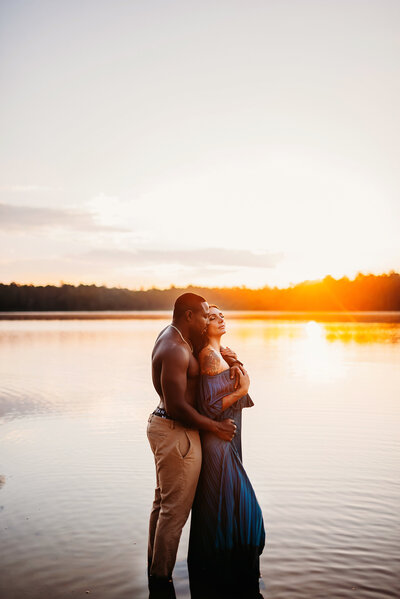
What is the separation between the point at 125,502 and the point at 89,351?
77.5ft

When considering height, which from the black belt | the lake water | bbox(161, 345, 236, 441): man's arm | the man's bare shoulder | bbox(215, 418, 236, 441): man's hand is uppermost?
the man's bare shoulder

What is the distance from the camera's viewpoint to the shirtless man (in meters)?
5.19

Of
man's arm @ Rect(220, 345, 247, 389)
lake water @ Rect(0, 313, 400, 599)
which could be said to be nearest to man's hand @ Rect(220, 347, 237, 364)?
man's arm @ Rect(220, 345, 247, 389)

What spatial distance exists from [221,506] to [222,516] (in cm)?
8

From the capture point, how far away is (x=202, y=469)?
18.0 ft

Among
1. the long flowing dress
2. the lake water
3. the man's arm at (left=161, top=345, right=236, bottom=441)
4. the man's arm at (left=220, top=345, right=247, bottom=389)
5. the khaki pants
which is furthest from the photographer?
the lake water

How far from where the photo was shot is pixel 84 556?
19.7 feet

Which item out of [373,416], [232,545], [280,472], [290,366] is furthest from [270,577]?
[290,366]

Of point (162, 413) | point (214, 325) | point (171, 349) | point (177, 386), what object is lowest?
point (162, 413)

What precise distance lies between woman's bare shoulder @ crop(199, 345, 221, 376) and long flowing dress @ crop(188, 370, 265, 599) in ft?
0.17

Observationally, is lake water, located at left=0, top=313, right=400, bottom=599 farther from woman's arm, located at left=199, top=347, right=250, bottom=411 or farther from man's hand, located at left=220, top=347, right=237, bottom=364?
man's hand, located at left=220, top=347, right=237, bottom=364

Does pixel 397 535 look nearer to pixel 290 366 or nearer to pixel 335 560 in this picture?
pixel 335 560

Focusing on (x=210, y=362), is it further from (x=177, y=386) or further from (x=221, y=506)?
(x=221, y=506)

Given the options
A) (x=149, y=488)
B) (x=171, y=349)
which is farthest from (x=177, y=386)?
(x=149, y=488)
